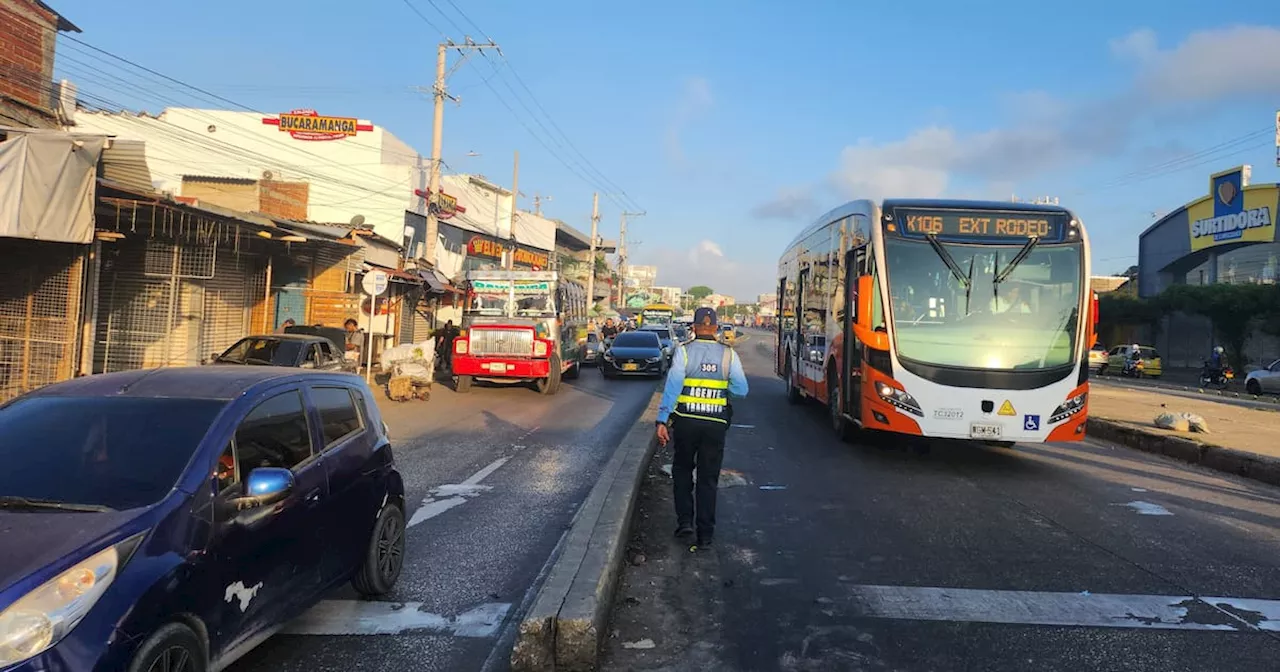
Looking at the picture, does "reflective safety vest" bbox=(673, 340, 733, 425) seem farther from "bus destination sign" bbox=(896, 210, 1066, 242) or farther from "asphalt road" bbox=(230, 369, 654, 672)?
"bus destination sign" bbox=(896, 210, 1066, 242)

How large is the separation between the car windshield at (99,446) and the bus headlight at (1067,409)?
889 cm

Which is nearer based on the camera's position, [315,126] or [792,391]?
[792,391]

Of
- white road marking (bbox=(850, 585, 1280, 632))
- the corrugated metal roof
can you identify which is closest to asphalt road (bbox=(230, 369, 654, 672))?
white road marking (bbox=(850, 585, 1280, 632))

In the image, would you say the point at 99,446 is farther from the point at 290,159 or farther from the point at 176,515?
the point at 290,159

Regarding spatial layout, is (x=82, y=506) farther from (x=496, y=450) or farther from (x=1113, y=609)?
(x=496, y=450)

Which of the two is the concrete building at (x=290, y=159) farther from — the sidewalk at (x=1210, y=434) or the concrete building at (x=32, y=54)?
the sidewalk at (x=1210, y=434)

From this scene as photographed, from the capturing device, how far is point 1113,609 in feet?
16.9

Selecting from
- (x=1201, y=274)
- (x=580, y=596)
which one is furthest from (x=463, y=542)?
(x=1201, y=274)

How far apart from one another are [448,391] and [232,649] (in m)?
16.5

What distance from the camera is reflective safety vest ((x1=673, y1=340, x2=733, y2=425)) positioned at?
6289 mm

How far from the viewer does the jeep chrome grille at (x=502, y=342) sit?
61.5 feet

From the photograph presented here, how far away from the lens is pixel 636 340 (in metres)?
26.6

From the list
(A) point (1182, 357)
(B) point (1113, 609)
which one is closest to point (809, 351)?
(B) point (1113, 609)

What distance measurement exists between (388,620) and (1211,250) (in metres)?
49.4
